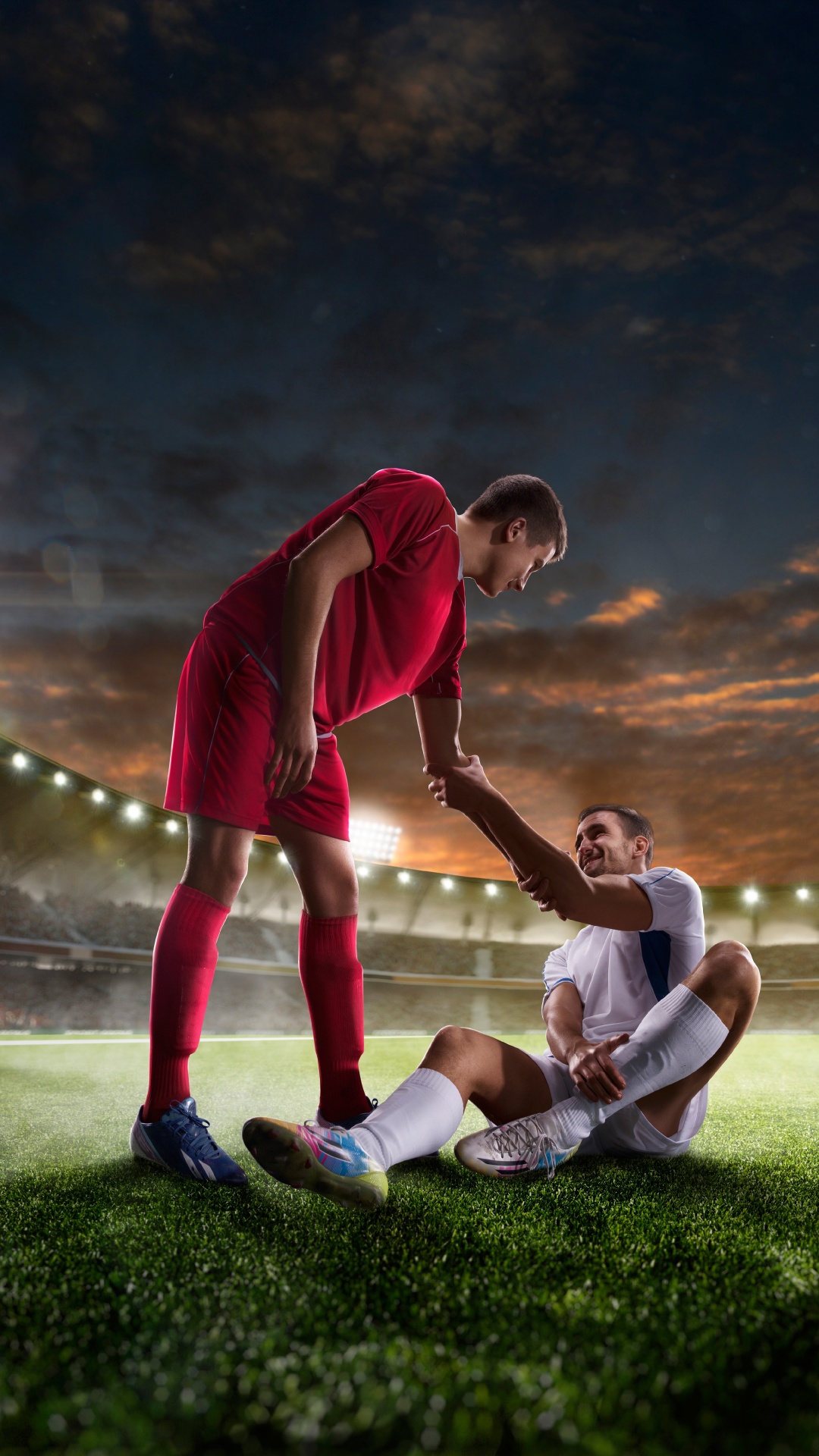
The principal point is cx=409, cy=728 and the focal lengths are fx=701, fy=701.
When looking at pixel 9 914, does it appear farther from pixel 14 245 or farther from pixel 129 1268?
pixel 129 1268

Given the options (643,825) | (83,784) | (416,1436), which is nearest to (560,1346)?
(416,1436)

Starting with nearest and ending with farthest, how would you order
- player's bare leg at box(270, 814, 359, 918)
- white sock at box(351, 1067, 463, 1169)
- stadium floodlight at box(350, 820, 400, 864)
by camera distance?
white sock at box(351, 1067, 463, 1169) < player's bare leg at box(270, 814, 359, 918) < stadium floodlight at box(350, 820, 400, 864)

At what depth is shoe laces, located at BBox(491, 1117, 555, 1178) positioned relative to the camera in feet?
5.16

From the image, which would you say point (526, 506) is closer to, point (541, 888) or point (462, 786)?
point (462, 786)

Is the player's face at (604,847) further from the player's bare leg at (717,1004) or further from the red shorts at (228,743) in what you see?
the red shorts at (228,743)

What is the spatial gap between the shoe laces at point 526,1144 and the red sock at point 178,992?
0.72 metres

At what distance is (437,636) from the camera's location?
6.93ft

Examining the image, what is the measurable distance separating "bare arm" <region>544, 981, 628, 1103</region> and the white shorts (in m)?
0.06

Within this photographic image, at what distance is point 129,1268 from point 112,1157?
3.16 feet

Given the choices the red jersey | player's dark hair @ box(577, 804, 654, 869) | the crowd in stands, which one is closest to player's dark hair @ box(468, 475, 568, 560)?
A: the red jersey

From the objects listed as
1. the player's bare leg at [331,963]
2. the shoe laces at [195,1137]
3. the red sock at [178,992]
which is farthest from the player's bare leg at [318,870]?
the shoe laces at [195,1137]

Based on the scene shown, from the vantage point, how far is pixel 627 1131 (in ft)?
6.01

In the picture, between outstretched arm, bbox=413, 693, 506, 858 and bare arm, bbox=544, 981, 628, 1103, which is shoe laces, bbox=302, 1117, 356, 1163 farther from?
outstretched arm, bbox=413, 693, 506, 858

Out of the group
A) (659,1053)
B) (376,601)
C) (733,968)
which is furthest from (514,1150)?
(376,601)
